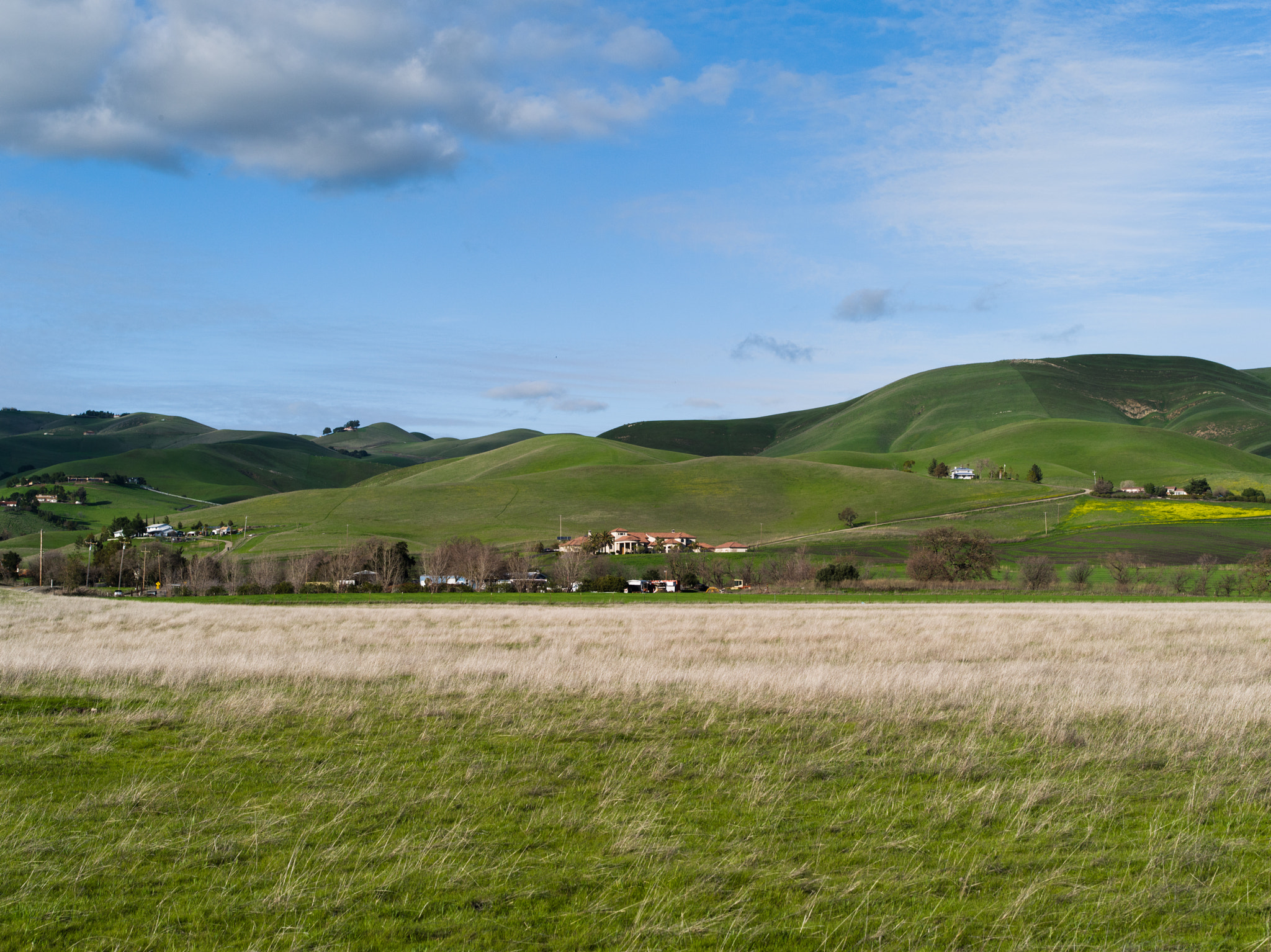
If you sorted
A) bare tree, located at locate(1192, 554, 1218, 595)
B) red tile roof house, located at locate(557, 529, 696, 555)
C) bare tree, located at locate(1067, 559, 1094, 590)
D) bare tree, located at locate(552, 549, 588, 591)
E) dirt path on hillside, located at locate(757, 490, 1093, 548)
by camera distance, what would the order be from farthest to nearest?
dirt path on hillside, located at locate(757, 490, 1093, 548)
red tile roof house, located at locate(557, 529, 696, 555)
bare tree, located at locate(552, 549, 588, 591)
bare tree, located at locate(1067, 559, 1094, 590)
bare tree, located at locate(1192, 554, 1218, 595)

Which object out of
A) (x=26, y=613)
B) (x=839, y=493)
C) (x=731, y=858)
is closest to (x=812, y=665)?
(x=731, y=858)

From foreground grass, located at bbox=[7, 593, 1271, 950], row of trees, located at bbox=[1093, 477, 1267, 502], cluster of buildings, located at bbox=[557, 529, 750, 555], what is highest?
row of trees, located at bbox=[1093, 477, 1267, 502]

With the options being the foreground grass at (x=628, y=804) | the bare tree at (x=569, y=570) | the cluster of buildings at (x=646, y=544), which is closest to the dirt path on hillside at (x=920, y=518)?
the cluster of buildings at (x=646, y=544)

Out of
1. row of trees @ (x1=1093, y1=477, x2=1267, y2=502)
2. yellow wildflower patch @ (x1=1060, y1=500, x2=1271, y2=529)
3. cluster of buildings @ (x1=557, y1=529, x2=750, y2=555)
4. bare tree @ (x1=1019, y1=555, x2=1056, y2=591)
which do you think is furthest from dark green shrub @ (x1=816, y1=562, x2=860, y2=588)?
row of trees @ (x1=1093, y1=477, x2=1267, y2=502)

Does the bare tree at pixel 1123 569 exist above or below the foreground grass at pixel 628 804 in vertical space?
below

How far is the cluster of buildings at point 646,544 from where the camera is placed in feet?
474

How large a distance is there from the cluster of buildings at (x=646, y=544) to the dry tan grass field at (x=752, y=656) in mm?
99595

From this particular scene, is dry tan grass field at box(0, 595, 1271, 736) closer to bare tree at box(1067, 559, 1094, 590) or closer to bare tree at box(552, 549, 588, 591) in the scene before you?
bare tree at box(1067, 559, 1094, 590)

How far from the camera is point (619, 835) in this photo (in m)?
9.29

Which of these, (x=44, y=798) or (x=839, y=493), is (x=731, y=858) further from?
(x=839, y=493)

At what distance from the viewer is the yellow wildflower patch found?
151 metres

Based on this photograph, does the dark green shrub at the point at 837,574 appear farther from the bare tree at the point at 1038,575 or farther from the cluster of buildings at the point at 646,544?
the cluster of buildings at the point at 646,544

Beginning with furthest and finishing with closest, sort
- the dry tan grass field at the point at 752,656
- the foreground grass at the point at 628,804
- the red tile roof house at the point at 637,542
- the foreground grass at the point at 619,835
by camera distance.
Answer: the red tile roof house at the point at 637,542, the dry tan grass field at the point at 752,656, the foreground grass at the point at 628,804, the foreground grass at the point at 619,835

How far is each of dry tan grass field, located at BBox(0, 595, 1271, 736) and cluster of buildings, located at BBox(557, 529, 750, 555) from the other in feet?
327
